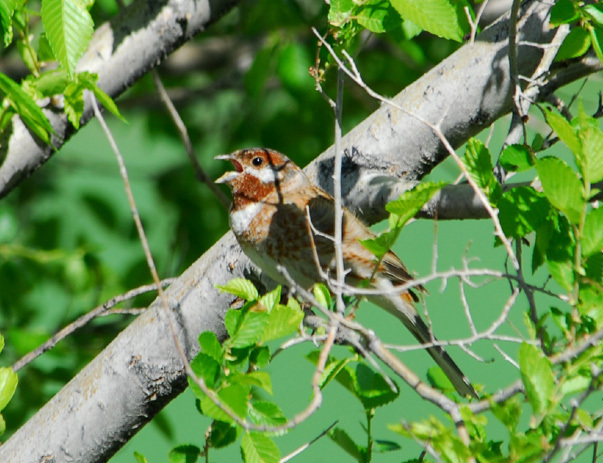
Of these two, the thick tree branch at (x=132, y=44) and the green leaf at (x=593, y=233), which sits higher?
the thick tree branch at (x=132, y=44)

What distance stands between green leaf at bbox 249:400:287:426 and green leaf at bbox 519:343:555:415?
0.68 m

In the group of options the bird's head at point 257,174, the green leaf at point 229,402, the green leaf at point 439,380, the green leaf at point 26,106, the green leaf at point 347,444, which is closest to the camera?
the green leaf at point 229,402

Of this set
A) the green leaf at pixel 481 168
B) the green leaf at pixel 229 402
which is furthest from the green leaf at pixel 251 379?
the green leaf at pixel 481 168

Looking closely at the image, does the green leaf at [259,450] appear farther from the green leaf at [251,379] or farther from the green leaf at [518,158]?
the green leaf at [518,158]

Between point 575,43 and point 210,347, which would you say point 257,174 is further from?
point 210,347

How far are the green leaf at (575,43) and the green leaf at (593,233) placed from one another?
2.61ft

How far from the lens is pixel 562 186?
72.0 inches

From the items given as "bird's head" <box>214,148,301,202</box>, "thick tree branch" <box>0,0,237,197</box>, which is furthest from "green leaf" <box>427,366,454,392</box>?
"thick tree branch" <box>0,0,237,197</box>

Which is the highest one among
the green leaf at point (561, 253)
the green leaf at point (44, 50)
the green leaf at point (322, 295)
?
the green leaf at point (44, 50)

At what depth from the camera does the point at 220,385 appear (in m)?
2.03

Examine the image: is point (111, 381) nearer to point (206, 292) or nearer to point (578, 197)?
point (206, 292)

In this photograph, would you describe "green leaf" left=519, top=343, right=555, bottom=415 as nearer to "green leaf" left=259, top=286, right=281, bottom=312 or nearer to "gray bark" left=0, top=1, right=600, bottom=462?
"green leaf" left=259, top=286, right=281, bottom=312

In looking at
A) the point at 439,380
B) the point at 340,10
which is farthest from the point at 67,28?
the point at 439,380

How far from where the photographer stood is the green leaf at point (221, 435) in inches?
89.1
